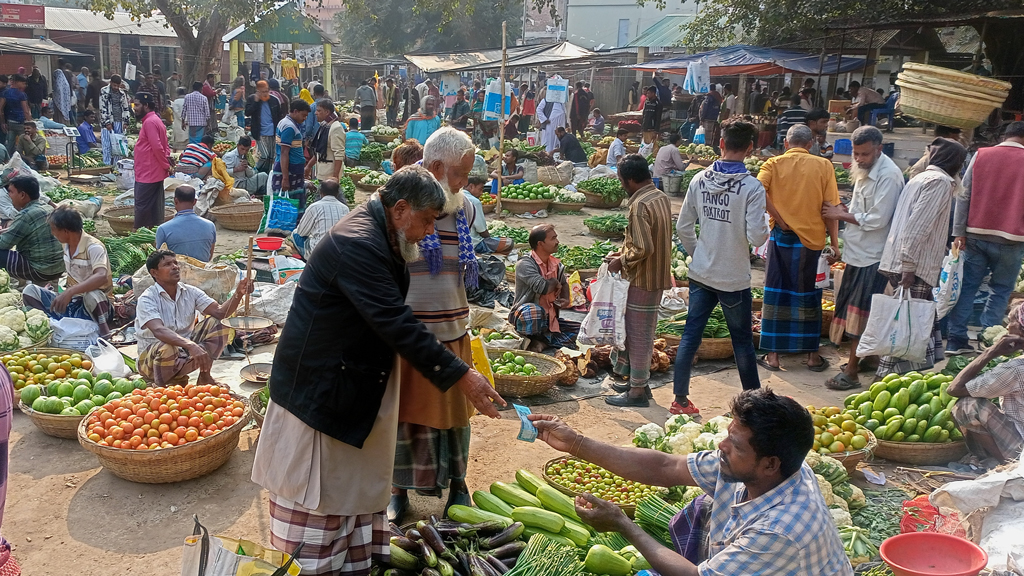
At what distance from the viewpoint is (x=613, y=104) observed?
31.0 meters

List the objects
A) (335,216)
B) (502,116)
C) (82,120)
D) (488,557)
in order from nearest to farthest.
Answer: (488,557) < (335,216) < (502,116) < (82,120)

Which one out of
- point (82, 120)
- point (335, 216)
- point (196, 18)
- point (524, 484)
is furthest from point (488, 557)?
point (196, 18)

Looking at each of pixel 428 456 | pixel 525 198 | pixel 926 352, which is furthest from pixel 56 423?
pixel 525 198

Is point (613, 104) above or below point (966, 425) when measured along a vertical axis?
above

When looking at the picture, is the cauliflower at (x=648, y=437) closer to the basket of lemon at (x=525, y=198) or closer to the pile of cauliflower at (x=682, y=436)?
the pile of cauliflower at (x=682, y=436)

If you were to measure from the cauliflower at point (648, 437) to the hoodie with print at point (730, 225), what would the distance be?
3.62 ft

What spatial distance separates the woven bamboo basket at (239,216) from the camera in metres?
10.6

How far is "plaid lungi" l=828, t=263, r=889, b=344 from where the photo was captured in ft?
19.7

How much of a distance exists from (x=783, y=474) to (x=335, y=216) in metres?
5.83

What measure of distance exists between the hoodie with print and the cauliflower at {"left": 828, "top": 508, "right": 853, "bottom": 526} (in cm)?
175

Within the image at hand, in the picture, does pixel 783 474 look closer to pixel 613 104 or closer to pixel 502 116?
pixel 502 116

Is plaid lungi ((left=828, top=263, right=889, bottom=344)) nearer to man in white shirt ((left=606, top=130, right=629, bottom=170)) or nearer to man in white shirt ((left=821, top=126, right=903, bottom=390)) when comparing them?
man in white shirt ((left=821, top=126, right=903, bottom=390))

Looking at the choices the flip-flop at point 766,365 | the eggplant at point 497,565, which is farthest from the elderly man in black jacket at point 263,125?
the eggplant at point 497,565

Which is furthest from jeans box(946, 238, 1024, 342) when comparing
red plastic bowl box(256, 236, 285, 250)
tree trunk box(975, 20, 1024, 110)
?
tree trunk box(975, 20, 1024, 110)
